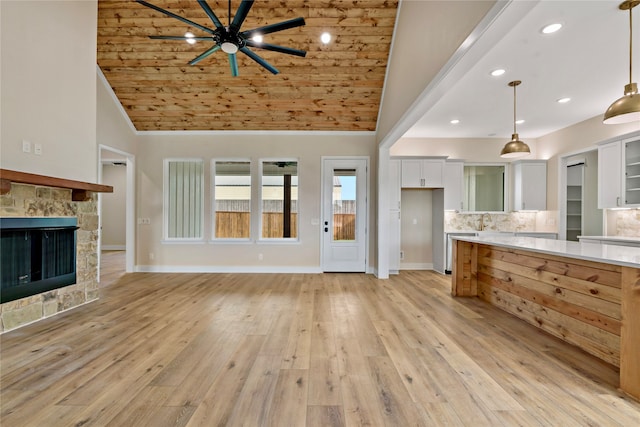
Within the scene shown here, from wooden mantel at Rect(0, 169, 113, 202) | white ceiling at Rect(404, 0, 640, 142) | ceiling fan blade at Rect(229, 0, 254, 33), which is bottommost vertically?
wooden mantel at Rect(0, 169, 113, 202)

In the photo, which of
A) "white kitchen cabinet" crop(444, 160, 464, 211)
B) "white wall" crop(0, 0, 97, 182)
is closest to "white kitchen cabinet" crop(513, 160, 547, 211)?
"white kitchen cabinet" crop(444, 160, 464, 211)

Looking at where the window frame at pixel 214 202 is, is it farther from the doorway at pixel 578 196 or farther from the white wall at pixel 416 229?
the doorway at pixel 578 196

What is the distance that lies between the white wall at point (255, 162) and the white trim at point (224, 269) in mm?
21

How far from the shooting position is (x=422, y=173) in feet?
19.1

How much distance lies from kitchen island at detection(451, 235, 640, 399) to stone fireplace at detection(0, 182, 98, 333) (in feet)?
16.7

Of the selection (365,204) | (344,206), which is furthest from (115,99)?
(365,204)

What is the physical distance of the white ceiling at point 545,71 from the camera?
248 cm

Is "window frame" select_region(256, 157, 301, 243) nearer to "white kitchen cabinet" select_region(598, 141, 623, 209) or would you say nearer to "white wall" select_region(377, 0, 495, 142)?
"white wall" select_region(377, 0, 495, 142)

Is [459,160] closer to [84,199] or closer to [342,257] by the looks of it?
[342,257]

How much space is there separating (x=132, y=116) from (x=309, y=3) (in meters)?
4.02

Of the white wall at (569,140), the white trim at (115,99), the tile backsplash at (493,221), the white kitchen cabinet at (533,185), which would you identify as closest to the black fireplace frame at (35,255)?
the white trim at (115,99)

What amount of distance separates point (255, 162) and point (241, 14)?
11.1ft

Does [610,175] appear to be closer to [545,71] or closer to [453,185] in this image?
[453,185]

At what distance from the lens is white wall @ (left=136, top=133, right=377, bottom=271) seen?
225 inches
